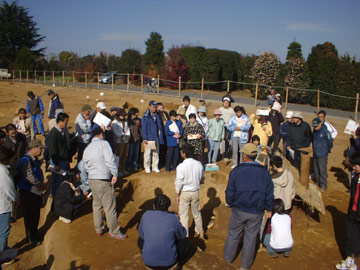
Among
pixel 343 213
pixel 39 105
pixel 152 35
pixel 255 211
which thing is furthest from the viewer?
pixel 152 35

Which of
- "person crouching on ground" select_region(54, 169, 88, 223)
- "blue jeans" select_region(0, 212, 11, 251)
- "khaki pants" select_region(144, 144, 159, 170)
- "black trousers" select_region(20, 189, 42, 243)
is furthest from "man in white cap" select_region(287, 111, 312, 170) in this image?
"blue jeans" select_region(0, 212, 11, 251)

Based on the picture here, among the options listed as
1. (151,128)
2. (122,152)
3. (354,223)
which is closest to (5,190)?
(122,152)

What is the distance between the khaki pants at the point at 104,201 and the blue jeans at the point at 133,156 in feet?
9.31

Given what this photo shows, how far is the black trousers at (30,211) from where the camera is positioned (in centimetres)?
555

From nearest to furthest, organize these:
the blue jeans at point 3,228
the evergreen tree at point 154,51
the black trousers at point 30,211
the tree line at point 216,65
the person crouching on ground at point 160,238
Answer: the person crouching on ground at point 160,238, the blue jeans at point 3,228, the black trousers at point 30,211, the tree line at point 216,65, the evergreen tree at point 154,51

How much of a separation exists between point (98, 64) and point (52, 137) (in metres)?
32.3

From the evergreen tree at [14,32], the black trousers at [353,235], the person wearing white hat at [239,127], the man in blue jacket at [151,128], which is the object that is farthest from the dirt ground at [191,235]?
the evergreen tree at [14,32]

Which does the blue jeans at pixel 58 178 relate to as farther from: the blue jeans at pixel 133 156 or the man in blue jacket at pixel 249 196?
the man in blue jacket at pixel 249 196

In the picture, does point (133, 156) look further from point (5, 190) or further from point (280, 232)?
point (280, 232)

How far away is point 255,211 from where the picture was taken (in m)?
4.64

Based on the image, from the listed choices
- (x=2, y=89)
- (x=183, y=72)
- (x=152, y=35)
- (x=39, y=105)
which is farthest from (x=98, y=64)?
(x=39, y=105)

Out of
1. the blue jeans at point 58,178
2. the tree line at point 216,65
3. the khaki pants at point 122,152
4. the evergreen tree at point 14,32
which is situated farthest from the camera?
the evergreen tree at point 14,32

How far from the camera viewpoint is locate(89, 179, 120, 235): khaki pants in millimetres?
5353

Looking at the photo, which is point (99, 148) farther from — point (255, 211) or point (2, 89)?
point (2, 89)
